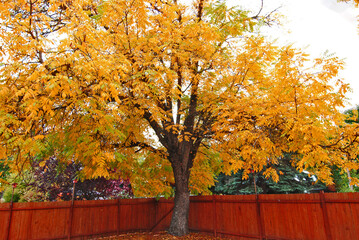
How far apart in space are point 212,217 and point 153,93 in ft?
19.5

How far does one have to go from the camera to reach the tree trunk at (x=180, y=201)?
9.21 meters

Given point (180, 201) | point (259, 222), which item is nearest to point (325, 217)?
point (259, 222)

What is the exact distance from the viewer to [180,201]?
9438 mm

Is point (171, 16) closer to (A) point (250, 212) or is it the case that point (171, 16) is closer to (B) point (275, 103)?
(B) point (275, 103)

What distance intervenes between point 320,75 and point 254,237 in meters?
5.95

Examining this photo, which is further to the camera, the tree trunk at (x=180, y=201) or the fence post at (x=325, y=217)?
the tree trunk at (x=180, y=201)

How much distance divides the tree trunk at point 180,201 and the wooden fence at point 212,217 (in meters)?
1.34

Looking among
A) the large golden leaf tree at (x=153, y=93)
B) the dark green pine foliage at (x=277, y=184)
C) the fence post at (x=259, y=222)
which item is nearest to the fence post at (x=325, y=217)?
the large golden leaf tree at (x=153, y=93)

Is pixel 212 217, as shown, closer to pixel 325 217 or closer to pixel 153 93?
pixel 325 217

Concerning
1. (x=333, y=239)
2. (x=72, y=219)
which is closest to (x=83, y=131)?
(x=72, y=219)

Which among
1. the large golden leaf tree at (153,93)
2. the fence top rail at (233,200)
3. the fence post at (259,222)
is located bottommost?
the fence post at (259,222)

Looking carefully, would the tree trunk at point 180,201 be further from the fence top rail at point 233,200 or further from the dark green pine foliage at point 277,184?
the dark green pine foliage at point 277,184

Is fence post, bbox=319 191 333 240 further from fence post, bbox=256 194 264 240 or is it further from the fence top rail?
fence post, bbox=256 194 264 240

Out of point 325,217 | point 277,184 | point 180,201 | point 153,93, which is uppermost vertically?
point 153,93
